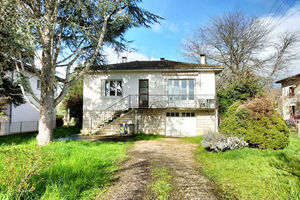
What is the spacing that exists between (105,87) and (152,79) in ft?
13.4

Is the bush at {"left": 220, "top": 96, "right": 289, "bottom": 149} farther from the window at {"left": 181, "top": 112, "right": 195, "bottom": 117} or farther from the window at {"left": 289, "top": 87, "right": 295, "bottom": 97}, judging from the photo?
the window at {"left": 289, "top": 87, "right": 295, "bottom": 97}

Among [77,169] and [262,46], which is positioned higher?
[262,46]

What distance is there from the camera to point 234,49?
692 inches

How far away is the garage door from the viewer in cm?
1182

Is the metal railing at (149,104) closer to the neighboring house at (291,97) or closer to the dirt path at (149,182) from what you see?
the dirt path at (149,182)

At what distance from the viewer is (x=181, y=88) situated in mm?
12344

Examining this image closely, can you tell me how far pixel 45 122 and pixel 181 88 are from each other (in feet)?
31.0

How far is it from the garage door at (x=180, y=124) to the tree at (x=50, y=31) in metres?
7.05

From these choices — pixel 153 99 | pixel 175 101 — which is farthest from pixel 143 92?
pixel 175 101

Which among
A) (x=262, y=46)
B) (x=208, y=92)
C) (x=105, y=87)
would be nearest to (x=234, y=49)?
(x=262, y=46)

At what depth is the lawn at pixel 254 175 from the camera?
2.79 metres

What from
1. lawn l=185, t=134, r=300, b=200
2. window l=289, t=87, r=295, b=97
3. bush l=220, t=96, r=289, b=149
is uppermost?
window l=289, t=87, r=295, b=97

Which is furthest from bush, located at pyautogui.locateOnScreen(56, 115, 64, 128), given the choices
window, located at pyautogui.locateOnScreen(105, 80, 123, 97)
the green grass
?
the green grass

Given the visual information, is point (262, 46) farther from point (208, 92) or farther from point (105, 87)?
point (105, 87)
